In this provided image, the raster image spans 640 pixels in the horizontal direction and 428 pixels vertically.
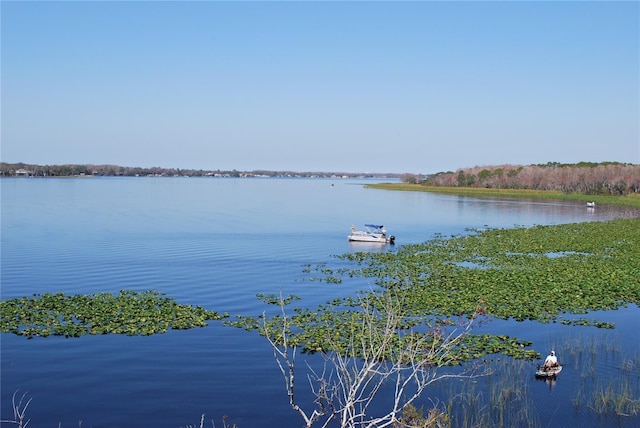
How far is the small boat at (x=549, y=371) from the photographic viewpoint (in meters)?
16.6

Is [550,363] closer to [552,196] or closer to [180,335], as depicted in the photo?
[180,335]

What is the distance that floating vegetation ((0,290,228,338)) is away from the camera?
68.8 ft

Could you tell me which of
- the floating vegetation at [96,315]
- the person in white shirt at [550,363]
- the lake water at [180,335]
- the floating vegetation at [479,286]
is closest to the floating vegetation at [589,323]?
Result: the floating vegetation at [479,286]

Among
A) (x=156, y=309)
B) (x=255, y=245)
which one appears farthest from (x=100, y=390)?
(x=255, y=245)

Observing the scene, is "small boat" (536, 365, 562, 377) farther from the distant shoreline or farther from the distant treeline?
the distant treeline

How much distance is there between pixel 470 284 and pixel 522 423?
1469 centimetres

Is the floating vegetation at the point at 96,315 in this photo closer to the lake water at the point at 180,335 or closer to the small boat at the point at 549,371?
the lake water at the point at 180,335

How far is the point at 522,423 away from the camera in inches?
557

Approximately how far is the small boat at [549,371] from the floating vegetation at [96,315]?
38.4 ft

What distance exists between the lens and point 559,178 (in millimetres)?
147375

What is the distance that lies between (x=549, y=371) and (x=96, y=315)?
15.9 m

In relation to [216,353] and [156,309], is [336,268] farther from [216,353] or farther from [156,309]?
[216,353]

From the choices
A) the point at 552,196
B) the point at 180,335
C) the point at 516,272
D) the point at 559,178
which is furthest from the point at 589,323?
the point at 559,178

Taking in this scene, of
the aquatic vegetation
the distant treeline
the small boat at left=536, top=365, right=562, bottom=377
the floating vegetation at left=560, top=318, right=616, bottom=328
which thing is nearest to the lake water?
the small boat at left=536, top=365, right=562, bottom=377
